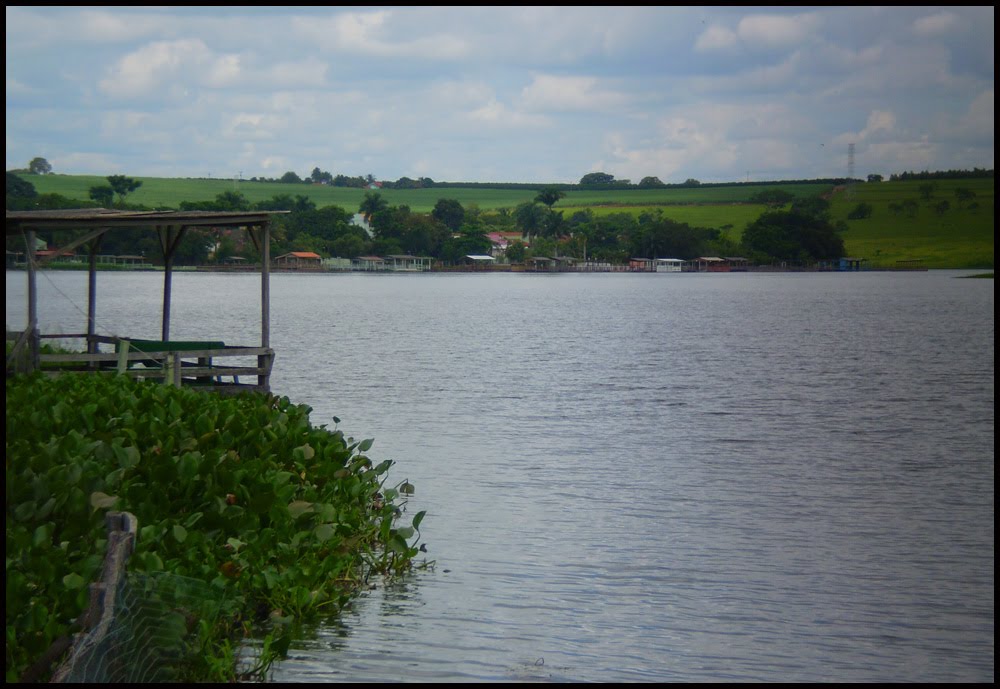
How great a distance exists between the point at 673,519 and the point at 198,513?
6.77m

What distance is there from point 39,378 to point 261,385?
15.0 ft

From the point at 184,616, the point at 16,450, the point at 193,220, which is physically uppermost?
the point at 193,220

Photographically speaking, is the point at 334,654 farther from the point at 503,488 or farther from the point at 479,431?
the point at 479,431

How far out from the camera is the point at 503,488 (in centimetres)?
1534

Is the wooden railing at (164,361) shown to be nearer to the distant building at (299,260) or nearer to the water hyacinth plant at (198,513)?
the water hyacinth plant at (198,513)

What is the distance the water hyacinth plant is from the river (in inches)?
21.1

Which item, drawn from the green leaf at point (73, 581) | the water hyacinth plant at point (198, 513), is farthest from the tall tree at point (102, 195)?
the green leaf at point (73, 581)

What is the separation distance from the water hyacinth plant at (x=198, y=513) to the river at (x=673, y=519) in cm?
54

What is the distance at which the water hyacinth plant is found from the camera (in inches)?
300

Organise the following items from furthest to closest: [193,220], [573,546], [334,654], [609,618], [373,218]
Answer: [373,218] → [193,220] → [573,546] → [609,618] → [334,654]

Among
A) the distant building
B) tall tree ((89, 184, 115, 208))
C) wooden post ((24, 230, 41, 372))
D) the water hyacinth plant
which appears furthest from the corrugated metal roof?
tall tree ((89, 184, 115, 208))

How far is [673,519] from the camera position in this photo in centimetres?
1378

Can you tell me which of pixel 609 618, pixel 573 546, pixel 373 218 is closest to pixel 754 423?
pixel 573 546

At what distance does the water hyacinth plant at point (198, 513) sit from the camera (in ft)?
25.0
